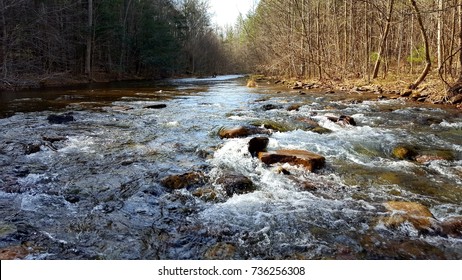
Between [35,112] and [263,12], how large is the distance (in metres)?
29.1

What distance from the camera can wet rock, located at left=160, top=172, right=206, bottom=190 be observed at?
16.1ft

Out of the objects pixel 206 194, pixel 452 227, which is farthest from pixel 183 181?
pixel 452 227

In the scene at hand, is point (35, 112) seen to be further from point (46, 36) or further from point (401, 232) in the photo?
point (46, 36)

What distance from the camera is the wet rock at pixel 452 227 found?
3.55m

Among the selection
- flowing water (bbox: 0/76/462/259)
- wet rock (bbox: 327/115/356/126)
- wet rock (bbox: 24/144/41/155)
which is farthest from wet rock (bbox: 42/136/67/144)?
wet rock (bbox: 327/115/356/126)

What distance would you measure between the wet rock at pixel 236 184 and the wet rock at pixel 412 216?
1735 mm

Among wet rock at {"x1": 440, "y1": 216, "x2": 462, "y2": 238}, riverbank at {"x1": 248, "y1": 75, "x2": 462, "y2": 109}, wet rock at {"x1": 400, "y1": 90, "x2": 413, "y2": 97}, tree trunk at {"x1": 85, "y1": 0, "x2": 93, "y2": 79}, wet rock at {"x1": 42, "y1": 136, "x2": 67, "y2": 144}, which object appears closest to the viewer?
wet rock at {"x1": 440, "y1": 216, "x2": 462, "y2": 238}

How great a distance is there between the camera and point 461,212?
13.2 feet

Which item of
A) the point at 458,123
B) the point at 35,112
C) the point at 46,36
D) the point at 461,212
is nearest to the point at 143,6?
the point at 46,36

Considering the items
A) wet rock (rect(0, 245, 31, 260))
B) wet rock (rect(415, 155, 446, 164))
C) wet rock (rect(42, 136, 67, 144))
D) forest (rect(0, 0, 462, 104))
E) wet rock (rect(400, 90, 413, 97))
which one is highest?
forest (rect(0, 0, 462, 104))

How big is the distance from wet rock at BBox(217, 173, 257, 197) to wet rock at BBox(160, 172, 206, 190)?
302 mm

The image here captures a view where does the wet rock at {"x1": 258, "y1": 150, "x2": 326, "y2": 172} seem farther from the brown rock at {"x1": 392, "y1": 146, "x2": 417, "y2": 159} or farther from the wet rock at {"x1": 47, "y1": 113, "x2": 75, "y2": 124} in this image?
the wet rock at {"x1": 47, "y1": 113, "x2": 75, "y2": 124}

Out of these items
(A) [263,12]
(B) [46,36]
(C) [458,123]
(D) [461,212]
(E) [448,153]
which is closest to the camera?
(D) [461,212]

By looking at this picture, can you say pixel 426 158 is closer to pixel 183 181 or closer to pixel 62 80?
pixel 183 181
